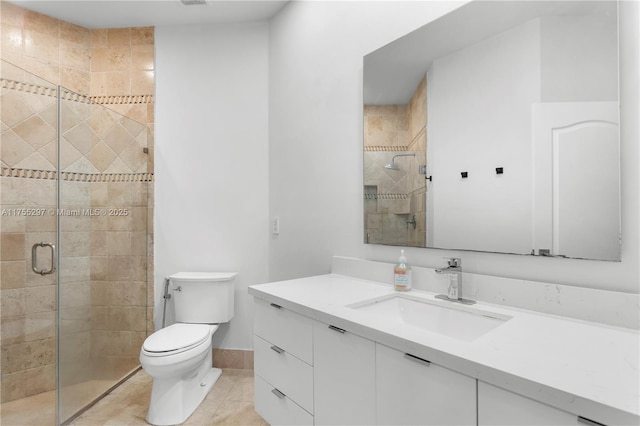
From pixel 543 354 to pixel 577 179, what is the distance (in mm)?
580

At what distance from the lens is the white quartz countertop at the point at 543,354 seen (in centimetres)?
59

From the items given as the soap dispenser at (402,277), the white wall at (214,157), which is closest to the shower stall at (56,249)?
the white wall at (214,157)

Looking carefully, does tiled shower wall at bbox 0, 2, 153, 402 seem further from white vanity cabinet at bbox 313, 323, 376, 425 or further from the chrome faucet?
the chrome faucet

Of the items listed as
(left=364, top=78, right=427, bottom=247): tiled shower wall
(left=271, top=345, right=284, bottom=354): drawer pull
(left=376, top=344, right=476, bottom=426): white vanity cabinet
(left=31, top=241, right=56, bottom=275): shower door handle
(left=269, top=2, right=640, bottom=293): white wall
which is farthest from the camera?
(left=31, top=241, right=56, bottom=275): shower door handle

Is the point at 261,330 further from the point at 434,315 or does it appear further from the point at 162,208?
the point at 162,208

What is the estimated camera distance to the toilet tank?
7.48ft

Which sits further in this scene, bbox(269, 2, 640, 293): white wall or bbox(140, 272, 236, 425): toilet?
bbox(140, 272, 236, 425): toilet

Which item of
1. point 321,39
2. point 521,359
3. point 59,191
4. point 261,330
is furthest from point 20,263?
point 521,359

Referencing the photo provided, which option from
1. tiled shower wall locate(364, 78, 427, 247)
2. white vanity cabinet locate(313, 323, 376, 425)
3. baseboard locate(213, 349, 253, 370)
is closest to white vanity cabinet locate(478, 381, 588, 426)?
white vanity cabinet locate(313, 323, 376, 425)

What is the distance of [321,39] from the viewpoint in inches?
78.1

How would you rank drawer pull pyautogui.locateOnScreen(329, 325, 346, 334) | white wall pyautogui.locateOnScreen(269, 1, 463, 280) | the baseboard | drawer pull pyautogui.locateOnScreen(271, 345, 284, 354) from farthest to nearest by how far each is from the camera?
the baseboard, white wall pyautogui.locateOnScreen(269, 1, 463, 280), drawer pull pyautogui.locateOnScreen(271, 345, 284, 354), drawer pull pyautogui.locateOnScreen(329, 325, 346, 334)

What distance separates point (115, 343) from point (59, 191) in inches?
44.5

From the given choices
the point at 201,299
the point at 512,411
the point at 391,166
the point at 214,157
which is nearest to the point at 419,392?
the point at 512,411

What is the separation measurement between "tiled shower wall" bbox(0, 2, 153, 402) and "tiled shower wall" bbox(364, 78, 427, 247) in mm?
1764
